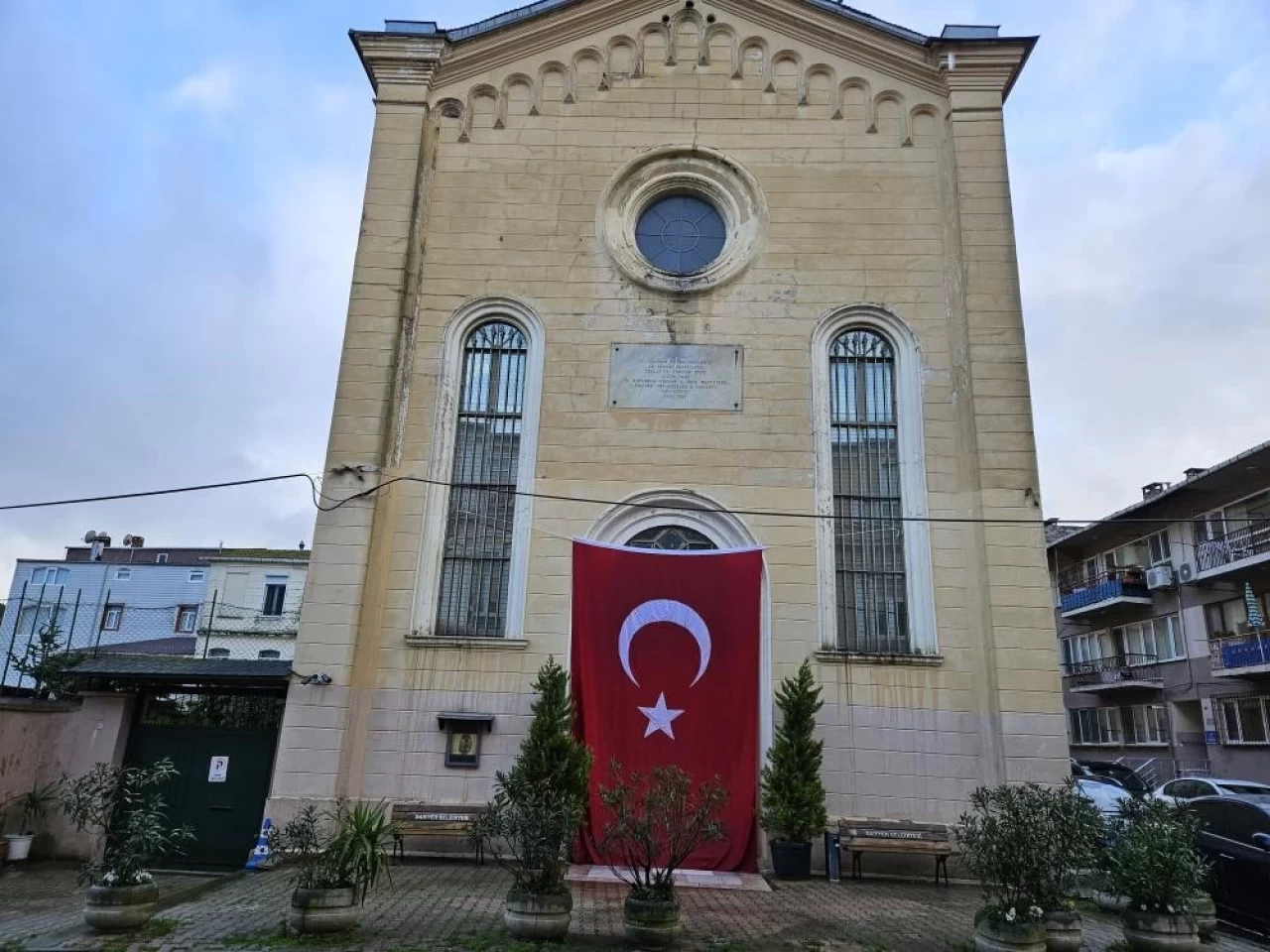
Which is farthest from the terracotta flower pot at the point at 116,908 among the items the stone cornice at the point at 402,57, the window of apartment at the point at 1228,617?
the window of apartment at the point at 1228,617

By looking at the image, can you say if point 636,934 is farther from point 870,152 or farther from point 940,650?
point 870,152

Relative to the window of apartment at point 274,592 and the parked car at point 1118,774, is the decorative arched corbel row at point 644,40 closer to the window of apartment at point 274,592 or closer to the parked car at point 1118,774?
the parked car at point 1118,774

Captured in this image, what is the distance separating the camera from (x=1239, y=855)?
33.1ft

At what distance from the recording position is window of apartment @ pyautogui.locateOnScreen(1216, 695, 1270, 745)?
22.7 meters

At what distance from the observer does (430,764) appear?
39.2ft

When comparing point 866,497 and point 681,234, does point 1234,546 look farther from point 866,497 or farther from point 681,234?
point 681,234

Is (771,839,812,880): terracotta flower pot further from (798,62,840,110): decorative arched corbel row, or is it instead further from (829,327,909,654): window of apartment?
(798,62,840,110): decorative arched corbel row

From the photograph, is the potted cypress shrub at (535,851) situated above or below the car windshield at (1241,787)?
below

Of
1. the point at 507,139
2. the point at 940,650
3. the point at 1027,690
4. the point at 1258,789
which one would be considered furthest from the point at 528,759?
the point at 1258,789

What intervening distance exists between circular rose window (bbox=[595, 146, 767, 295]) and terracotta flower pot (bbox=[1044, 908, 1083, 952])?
396 inches

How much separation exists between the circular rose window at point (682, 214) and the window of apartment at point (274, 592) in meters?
27.8

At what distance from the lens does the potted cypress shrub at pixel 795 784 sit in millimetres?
10914

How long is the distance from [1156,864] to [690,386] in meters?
8.52

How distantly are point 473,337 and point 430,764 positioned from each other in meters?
6.68
